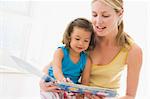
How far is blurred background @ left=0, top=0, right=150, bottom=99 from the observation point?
53.2 inches

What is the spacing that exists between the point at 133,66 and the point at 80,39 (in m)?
0.20

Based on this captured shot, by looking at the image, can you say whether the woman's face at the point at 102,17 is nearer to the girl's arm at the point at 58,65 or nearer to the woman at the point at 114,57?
the woman at the point at 114,57

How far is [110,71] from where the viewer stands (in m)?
0.91

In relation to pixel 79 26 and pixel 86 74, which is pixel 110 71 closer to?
pixel 86 74

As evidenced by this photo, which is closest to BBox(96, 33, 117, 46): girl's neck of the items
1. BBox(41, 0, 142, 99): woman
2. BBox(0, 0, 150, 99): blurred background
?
BBox(41, 0, 142, 99): woman

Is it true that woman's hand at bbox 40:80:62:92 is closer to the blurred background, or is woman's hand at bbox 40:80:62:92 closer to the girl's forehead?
the girl's forehead

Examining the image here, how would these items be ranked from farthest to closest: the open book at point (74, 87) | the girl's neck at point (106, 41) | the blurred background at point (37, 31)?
the blurred background at point (37, 31)
the girl's neck at point (106, 41)
the open book at point (74, 87)

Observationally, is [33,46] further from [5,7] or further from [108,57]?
[108,57]

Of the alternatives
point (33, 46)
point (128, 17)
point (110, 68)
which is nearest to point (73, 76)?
point (110, 68)

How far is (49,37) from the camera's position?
1.45 m

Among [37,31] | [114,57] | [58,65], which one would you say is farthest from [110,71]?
[37,31]

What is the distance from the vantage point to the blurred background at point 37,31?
4.43 feet

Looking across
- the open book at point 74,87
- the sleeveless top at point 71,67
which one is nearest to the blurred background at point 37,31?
the sleeveless top at point 71,67

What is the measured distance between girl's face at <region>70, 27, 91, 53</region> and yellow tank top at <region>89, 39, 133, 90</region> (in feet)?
0.28
